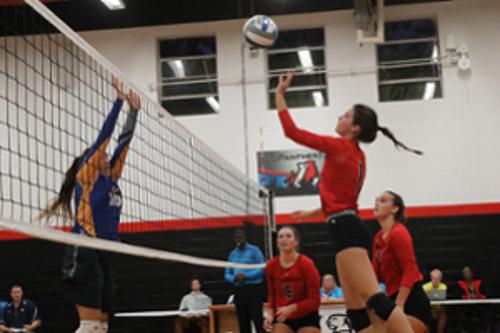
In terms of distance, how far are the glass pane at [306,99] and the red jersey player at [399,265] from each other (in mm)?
9446

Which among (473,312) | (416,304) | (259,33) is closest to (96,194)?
(416,304)

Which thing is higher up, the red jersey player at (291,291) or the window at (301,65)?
the window at (301,65)

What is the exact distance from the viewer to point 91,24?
1561cm

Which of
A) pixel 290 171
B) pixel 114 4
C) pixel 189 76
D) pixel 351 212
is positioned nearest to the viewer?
pixel 351 212

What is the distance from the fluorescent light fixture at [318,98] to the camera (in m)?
15.2

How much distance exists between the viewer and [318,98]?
1523 centimetres

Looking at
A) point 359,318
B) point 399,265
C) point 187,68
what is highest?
point 187,68

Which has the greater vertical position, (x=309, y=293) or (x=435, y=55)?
(x=435, y=55)

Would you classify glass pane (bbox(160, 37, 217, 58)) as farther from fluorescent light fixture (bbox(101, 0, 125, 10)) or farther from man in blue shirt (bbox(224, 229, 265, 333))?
man in blue shirt (bbox(224, 229, 265, 333))

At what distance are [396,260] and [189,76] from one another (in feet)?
35.6

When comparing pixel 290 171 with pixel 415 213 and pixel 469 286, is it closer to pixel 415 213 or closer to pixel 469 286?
pixel 415 213

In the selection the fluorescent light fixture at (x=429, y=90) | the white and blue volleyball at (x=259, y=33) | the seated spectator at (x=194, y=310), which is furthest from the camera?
the fluorescent light fixture at (x=429, y=90)

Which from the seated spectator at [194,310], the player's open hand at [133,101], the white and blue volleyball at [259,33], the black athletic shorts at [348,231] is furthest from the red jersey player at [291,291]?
the seated spectator at [194,310]

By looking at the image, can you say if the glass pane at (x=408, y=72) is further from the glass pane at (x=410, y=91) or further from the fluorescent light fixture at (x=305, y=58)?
the fluorescent light fixture at (x=305, y=58)
